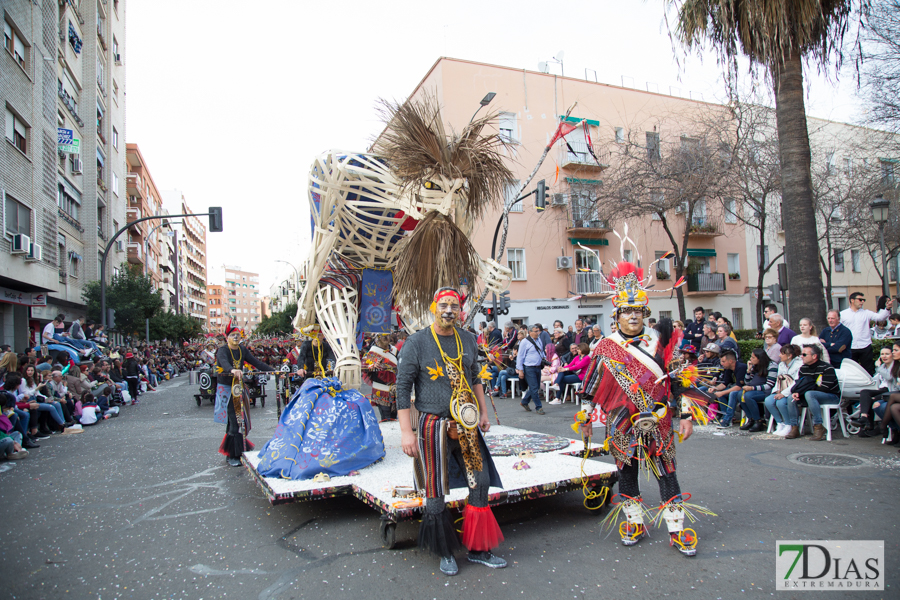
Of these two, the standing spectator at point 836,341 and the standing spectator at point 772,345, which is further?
the standing spectator at point 772,345

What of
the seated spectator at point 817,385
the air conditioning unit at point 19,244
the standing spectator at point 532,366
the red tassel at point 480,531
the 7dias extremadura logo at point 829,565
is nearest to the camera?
the 7dias extremadura logo at point 829,565

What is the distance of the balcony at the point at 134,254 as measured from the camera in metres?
38.0

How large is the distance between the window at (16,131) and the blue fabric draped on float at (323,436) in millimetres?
15138

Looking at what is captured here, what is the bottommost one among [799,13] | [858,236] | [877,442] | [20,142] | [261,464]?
[877,442]

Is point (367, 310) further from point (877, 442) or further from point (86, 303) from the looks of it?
point (86, 303)

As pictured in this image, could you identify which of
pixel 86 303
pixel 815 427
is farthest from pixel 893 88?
pixel 86 303

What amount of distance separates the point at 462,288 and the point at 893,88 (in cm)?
1211

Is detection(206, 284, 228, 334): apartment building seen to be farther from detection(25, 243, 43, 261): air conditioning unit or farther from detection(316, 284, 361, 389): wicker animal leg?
detection(316, 284, 361, 389): wicker animal leg

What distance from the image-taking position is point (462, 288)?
448 centimetres

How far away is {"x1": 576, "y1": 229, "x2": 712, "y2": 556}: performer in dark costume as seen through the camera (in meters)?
3.69

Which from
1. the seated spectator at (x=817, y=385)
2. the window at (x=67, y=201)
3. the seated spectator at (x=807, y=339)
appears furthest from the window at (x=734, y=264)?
the window at (x=67, y=201)

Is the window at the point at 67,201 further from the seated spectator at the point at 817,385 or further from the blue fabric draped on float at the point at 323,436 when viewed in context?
→ the seated spectator at the point at 817,385

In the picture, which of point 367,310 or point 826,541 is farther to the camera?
point 367,310

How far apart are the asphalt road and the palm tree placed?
2.93 meters
